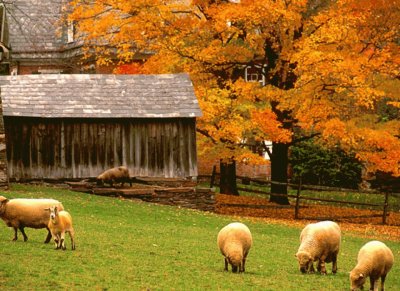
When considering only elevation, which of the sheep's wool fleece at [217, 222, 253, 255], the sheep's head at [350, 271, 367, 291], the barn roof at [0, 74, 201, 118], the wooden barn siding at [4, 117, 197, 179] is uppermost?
the barn roof at [0, 74, 201, 118]

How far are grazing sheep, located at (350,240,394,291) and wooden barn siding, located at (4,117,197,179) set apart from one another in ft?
66.0

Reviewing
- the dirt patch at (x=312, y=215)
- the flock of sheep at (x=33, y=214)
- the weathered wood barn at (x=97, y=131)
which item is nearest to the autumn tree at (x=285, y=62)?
the weathered wood barn at (x=97, y=131)

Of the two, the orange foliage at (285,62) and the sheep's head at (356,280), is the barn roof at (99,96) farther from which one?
the sheep's head at (356,280)

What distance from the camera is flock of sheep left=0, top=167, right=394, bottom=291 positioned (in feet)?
48.2

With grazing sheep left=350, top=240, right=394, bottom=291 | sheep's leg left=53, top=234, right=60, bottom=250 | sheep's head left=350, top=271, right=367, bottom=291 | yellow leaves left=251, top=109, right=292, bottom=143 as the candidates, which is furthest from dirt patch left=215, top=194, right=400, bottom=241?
sheep's head left=350, top=271, right=367, bottom=291

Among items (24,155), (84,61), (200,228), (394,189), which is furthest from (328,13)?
(84,61)

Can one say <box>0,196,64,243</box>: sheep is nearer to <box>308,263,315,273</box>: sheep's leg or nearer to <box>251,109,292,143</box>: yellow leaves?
<box>308,263,315,273</box>: sheep's leg

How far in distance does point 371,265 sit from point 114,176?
2005 centimetres

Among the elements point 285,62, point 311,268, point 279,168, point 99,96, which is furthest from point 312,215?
point 311,268

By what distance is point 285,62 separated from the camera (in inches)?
1348

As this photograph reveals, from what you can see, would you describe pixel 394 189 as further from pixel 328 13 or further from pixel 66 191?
pixel 66 191

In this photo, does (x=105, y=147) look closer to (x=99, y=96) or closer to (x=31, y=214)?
(x=99, y=96)

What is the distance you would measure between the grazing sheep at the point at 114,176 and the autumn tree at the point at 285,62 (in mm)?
3734

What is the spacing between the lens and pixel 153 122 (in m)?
34.7
